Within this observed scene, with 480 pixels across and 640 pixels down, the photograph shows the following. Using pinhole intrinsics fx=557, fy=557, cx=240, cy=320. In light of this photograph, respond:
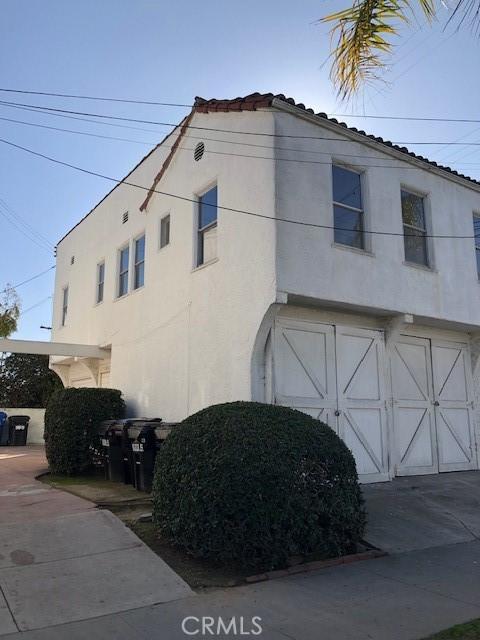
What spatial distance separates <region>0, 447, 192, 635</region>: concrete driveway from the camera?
184 inches

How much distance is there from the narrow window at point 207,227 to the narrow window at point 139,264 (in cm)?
306

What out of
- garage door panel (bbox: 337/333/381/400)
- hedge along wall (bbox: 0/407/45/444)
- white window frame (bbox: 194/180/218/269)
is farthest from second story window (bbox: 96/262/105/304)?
garage door panel (bbox: 337/333/381/400)

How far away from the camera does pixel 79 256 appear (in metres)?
17.9

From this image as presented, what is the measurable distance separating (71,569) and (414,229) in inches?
346

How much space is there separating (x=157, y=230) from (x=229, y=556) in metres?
8.80

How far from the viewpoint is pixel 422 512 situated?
823 cm

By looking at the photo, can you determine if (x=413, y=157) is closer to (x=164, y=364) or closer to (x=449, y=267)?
(x=449, y=267)

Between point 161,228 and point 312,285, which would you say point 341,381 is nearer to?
point 312,285

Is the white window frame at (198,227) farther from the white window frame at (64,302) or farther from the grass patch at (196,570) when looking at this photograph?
the white window frame at (64,302)

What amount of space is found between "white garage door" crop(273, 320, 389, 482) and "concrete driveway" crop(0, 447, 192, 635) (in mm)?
3475

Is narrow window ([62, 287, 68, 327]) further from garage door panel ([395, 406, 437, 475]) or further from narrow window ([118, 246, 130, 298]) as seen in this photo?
garage door panel ([395, 406, 437, 475])

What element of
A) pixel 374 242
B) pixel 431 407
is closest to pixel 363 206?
pixel 374 242
